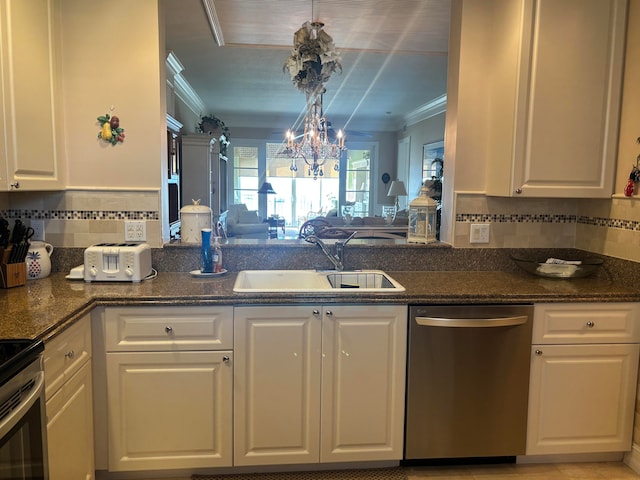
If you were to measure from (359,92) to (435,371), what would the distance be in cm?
537

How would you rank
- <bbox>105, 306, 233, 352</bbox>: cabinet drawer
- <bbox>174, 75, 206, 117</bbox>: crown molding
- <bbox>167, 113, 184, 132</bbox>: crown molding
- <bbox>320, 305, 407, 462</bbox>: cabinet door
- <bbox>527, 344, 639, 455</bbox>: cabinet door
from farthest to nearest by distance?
<bbox>174, 75, 206, 117</bbox>: crown molding, <bbox>167, 113, 184, 132</bbox>: crown molding, <bbox>527, 344, 639, 455</bbox>: cabinet door, <bbox>320, 305, 407, 462</bbox>: cabinet door, <bbox>105, 306, 233, 352</bbox>: cabinet drawer

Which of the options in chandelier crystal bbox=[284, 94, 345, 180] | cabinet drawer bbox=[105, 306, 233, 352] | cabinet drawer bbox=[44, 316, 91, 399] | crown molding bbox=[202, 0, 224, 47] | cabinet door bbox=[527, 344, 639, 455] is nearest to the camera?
cabinet drawer bbox=[44, 316, 91, 399]

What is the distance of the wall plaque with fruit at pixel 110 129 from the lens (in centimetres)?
244

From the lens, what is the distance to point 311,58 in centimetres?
270

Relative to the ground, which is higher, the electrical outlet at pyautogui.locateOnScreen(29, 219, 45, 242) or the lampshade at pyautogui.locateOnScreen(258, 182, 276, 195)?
the lampshade at pyautogui.locateOnScreen(258, 182, 276, 195)

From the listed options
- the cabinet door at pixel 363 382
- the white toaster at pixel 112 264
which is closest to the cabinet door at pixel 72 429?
the white toaster at pixel 112 264

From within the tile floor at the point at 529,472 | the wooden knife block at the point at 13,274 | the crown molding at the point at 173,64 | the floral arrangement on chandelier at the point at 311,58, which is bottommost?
the tile floor at the point at 529,472

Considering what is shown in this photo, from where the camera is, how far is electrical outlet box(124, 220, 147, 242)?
253 centimetres

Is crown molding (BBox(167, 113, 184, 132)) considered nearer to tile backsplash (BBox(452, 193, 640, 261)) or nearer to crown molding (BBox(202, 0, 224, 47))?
crown molding (BBox(202, 0, 224, 47))

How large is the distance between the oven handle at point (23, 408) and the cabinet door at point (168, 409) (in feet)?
1.99

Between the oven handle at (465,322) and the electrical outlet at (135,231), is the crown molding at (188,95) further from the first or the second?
the oven handle at (465,322)

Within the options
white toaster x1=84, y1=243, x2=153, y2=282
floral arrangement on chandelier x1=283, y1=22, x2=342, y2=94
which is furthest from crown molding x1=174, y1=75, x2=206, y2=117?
white toaster x1=84, y1=243, x2=153, y2=282

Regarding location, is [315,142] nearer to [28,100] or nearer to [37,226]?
[37,226]

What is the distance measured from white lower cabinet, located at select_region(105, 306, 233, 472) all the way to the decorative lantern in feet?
3.98
